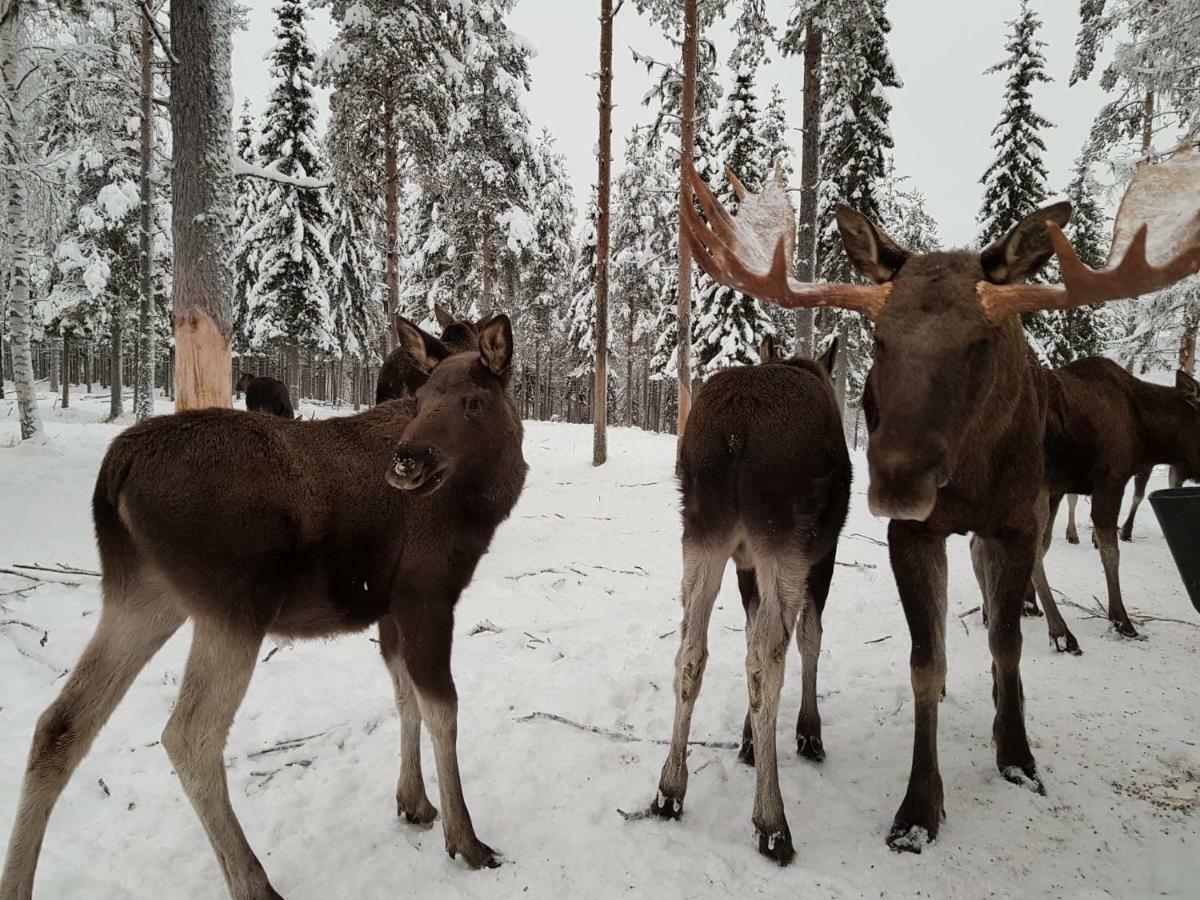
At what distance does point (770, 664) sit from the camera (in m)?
3.11

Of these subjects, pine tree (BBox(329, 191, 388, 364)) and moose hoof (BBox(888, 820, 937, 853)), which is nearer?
moose hoof (BBox(888, 820, 937, 853))

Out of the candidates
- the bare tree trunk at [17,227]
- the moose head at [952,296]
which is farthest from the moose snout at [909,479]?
the bare tree trunk at [17,227]

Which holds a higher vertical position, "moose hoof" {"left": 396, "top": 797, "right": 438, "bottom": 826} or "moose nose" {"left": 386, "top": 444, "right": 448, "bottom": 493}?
"moose nose" {"left": 386, "top": 444, "right": 448, "bottom": 493}

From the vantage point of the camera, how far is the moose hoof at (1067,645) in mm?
5266

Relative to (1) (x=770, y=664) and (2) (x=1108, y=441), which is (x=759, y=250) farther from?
(2) (x=1108, y=441)

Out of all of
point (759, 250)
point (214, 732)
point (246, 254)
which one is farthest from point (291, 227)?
point (214, 732)

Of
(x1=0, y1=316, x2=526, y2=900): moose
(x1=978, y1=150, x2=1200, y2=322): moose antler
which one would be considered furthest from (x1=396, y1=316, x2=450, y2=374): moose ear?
(x1=978, y1=150, x2=1200, y2=322): moose antler

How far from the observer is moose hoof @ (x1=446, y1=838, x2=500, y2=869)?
2.90m

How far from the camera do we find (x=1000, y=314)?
2721 mm

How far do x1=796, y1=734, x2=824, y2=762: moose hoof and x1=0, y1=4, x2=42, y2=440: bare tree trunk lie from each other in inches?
627

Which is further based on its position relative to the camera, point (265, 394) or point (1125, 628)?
point (265, 394)

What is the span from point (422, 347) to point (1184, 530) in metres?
4.62

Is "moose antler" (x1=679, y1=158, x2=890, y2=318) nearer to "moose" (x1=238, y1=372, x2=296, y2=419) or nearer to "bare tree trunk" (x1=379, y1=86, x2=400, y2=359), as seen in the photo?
"moose" (x1=238, y1=372, x2=296, y2=419)

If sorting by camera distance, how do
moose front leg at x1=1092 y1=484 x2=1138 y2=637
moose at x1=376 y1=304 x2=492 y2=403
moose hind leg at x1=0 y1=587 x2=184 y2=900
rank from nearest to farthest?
moose hind leg at x1=0 y1=587 x2=184 y2=900 → moose at x1=376 y1=304 x2=492 y2=403 → moose front leg at x1=1092 y1=484 x2=1138 y2=637
